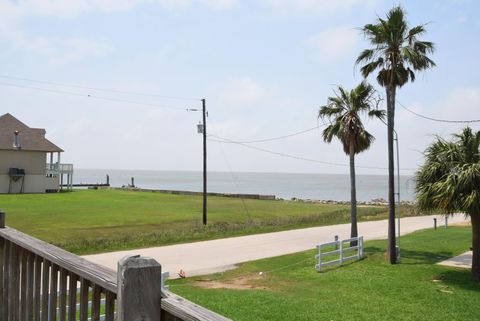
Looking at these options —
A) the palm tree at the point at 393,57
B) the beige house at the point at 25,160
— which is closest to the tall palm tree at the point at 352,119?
the palm tree at the point at 393,57

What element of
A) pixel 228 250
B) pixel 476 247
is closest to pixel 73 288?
pixel 476 247

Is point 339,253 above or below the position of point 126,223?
below

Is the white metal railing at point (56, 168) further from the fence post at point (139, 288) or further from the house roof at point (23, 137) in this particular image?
the fence post at point (139, 288)

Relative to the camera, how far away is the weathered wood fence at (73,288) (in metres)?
2.28

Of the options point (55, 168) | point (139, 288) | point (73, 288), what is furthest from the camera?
point (55, 168)

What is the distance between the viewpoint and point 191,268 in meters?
19.8

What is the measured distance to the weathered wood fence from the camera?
7.47ft

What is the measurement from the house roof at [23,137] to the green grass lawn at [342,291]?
43.1 m

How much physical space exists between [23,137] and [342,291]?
5131cm

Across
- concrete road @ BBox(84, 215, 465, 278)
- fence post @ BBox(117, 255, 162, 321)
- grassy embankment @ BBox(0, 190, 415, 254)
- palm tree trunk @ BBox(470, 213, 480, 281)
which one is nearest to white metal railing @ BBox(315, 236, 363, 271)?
concrete road @ BBox(84, 215, 465, 278)

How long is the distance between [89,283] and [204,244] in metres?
24.0

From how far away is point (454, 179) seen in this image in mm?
17625

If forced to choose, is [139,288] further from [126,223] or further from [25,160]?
[25,160]

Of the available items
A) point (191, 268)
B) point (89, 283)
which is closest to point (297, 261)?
point (191, 268)
